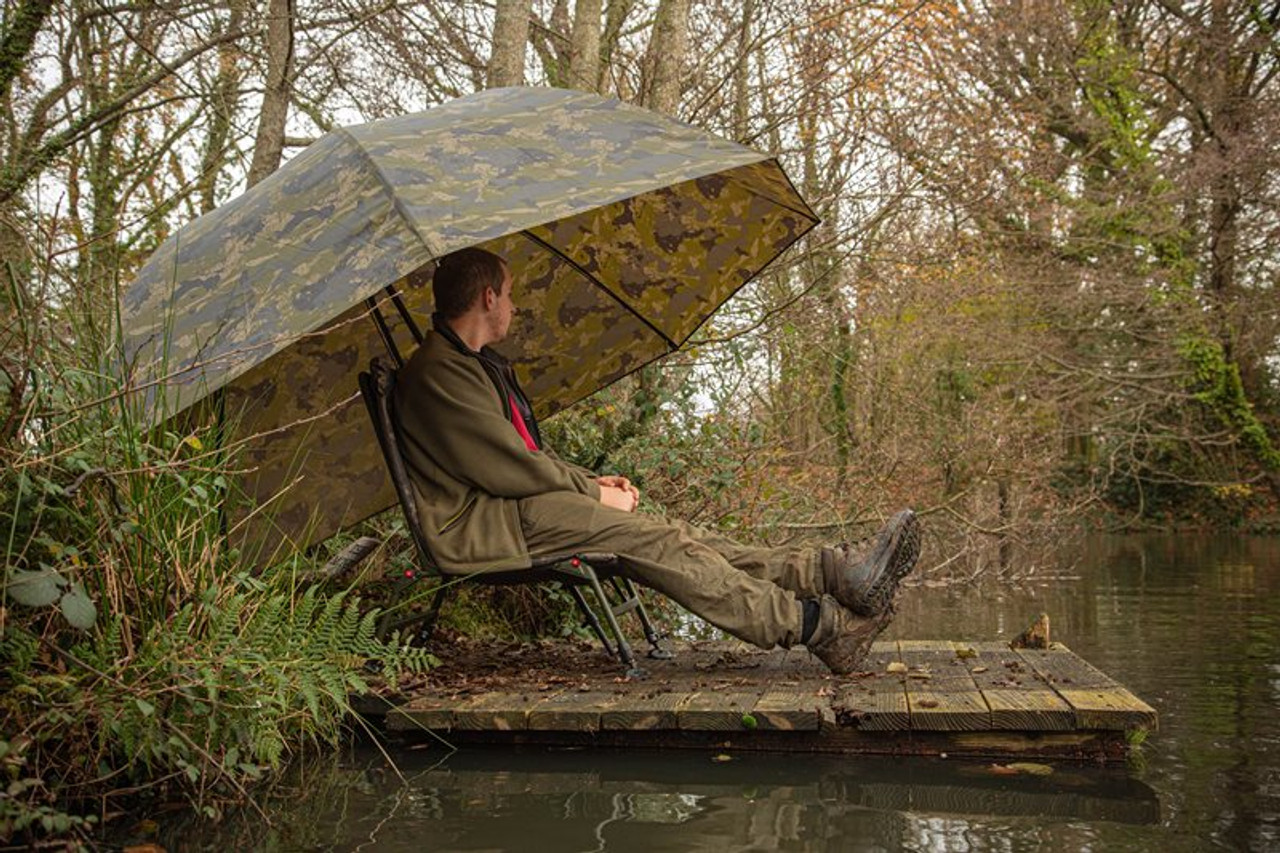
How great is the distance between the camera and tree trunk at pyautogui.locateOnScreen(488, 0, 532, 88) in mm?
7496

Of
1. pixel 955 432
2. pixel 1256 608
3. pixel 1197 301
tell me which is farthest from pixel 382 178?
pixel 1197 301

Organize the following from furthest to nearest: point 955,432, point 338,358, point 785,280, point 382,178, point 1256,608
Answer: point 955,432, point 785,280, point 1256,608, point 338,358, point 382,178

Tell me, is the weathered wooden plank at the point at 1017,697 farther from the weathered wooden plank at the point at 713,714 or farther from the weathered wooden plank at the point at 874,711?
the weathered wooden plank at the point at 713,714

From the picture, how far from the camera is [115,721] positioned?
3068mm

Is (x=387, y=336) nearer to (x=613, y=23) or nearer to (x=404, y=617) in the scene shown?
(x=404, y=617)

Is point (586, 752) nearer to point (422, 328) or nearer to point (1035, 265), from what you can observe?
point (422, 328)

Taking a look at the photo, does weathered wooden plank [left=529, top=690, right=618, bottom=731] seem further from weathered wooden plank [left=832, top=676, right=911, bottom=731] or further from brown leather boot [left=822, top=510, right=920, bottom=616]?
brown leather boot [left=822, top=510, right=920, bottom=616]

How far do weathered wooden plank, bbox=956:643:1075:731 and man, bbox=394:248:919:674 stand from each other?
0.45m

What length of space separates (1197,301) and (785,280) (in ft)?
36.9

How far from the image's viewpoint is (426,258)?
3.46 metres

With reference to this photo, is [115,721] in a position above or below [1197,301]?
below

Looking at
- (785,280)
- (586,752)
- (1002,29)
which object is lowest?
(586,752)

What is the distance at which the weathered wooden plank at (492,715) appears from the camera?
4215 millimetres

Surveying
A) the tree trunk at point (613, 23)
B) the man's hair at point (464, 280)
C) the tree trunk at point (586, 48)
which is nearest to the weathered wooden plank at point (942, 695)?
the man's hair at point (464, 280)
